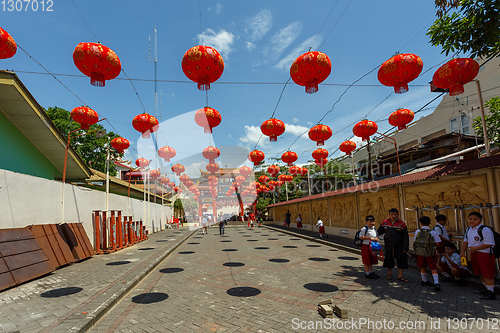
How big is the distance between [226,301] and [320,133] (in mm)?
8599

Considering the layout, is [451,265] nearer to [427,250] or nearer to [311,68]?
[427,250]

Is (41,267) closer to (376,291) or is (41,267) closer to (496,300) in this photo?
(376,291)

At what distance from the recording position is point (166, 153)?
14.5 meters

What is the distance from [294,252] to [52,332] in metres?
9.55

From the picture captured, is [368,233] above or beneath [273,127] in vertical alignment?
beneath

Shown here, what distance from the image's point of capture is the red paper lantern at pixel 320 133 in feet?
38.6

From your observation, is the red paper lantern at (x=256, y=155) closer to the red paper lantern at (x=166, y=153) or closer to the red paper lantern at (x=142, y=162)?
the red paper lantern at (x=166, y=153)

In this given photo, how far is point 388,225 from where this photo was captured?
6.68 meters


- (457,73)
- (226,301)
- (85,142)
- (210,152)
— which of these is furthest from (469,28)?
(85,142)

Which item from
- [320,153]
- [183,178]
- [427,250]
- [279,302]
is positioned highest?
[320,153]

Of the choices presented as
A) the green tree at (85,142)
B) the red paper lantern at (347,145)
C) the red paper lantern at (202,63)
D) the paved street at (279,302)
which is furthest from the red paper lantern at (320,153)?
the green tree at (85,142)

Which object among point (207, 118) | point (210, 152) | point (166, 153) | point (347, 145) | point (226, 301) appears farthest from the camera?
point (347, 145)

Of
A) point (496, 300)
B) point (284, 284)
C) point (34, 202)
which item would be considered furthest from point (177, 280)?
point (496, 300)

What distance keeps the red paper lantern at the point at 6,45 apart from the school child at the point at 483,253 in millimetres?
10971
